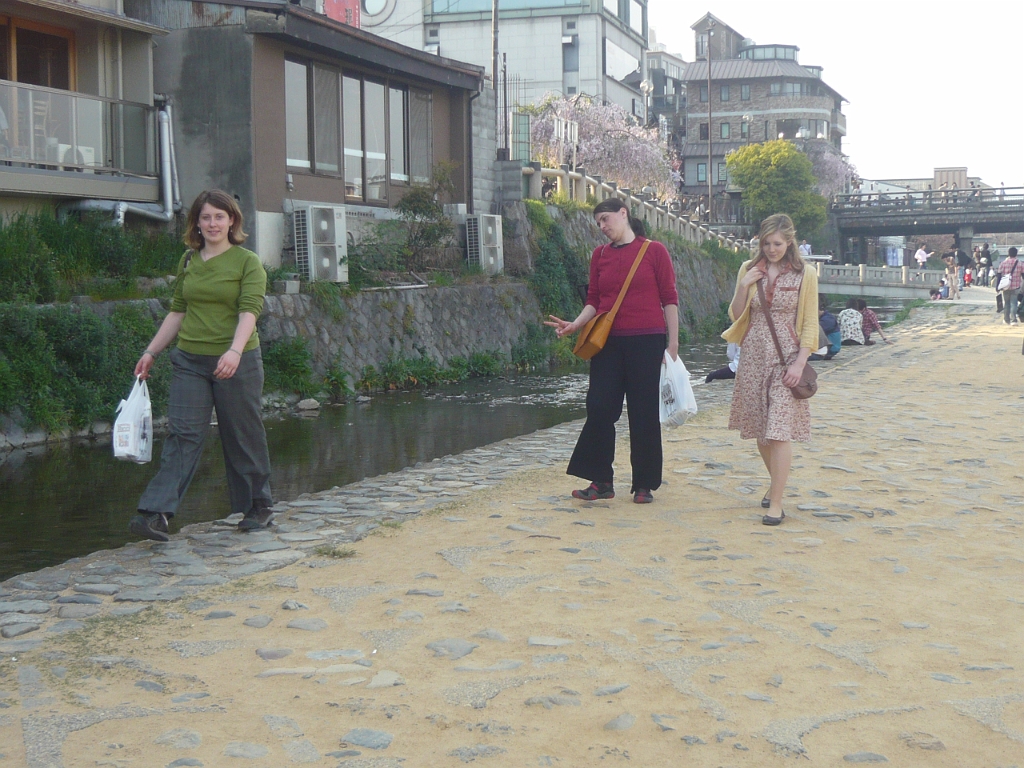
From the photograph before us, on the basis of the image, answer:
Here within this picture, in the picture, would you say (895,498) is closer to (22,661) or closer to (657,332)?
(657,332)

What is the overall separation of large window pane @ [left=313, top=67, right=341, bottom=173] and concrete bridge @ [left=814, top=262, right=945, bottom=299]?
3703cm

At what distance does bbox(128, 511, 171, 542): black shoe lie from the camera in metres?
6.09

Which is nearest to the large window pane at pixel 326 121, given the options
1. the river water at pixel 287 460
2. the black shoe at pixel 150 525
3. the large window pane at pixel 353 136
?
the large window pane at pixel 353 136

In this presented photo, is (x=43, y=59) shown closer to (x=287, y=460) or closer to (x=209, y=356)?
(x=287, y=460)

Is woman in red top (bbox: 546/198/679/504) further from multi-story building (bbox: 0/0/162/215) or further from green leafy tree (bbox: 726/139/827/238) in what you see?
green leafy tree (bbox: 726/139/827/238)

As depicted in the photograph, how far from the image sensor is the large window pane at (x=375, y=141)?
20.5 metres

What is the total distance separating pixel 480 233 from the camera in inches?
854

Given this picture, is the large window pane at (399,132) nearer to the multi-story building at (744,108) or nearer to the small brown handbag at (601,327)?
the small brown handbag at (601,327)

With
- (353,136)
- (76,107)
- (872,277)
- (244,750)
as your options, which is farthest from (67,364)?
(872,277)

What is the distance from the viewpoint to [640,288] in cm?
709

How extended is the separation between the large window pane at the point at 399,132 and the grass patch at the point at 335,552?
16.0 m

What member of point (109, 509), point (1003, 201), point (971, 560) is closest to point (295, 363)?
point (109, 509)

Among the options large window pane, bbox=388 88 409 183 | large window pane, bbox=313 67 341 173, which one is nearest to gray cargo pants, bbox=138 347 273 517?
large window pane, bbox=313 67 341 173

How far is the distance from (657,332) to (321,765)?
4.25 metres
